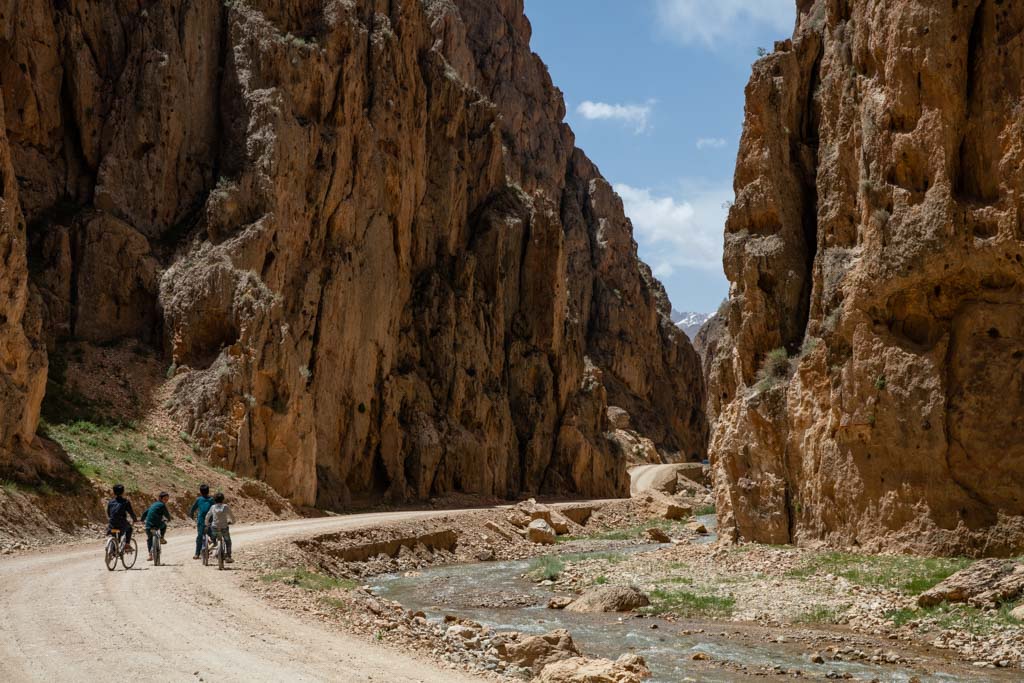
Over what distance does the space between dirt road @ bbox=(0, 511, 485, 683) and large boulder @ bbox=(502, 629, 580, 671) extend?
2.15 metres

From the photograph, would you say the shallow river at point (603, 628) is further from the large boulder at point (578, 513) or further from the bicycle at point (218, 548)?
the large boulder at point (578, 513)

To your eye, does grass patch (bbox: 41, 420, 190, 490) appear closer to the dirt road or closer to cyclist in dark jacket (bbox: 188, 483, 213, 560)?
cyclist in dark jacket (bbox: 188, 483, 213, 560)

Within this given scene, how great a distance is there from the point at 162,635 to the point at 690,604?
13160 mm

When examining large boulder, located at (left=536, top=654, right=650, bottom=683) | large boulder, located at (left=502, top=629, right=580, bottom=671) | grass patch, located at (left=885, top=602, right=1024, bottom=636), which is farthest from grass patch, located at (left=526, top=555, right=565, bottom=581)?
large boulder, located at (left=536, top=654, right=650, bottom=683)

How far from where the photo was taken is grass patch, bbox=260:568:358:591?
2077 cm

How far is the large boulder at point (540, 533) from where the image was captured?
4608 cm

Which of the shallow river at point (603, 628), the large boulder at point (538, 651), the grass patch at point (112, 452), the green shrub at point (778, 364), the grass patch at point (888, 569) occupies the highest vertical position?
the green shrub at point (778, 364)

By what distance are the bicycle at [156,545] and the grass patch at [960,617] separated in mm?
17036

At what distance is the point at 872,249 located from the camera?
2603 cm

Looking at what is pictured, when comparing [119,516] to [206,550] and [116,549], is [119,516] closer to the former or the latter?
[116,549]

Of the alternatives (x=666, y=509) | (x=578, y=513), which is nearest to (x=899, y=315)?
(x=578, y=513)

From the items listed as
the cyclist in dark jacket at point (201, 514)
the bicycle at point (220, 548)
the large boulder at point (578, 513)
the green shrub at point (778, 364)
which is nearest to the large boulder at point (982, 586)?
the green shrub at point (778, 364)

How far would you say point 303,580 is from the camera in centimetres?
2138

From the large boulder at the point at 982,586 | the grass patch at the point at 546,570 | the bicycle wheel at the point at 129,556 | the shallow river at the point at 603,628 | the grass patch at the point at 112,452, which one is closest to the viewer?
the shallow river at the point at 603,628
